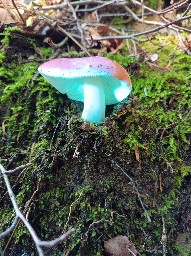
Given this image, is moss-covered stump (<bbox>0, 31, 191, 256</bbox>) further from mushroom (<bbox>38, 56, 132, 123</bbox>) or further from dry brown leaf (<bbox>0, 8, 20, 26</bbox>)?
dry brown leaf (<bbox>0, 8, 20, 26</bbox>)

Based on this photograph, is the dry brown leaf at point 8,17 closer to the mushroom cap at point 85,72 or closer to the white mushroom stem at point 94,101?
the mushroom cap at point 85,72

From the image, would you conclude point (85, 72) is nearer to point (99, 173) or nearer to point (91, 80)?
point (91, 80)

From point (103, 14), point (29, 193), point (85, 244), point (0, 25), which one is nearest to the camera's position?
point (85, 244)

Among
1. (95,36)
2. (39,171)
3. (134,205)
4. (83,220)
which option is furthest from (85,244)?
(95,36)

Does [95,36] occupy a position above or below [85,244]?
above

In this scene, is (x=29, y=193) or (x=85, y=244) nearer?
(x=85, y=244)

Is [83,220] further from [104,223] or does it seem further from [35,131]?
[35,131]

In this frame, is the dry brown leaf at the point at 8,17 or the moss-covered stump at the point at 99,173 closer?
the moss-covered stump at the point at 99,173

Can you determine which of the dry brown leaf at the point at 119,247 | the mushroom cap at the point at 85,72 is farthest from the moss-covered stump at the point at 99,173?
the mushroom cap at the point at 85,72

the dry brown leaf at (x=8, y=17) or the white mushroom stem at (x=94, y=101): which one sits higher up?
the dry brown leaf at (x=8, y=17)
